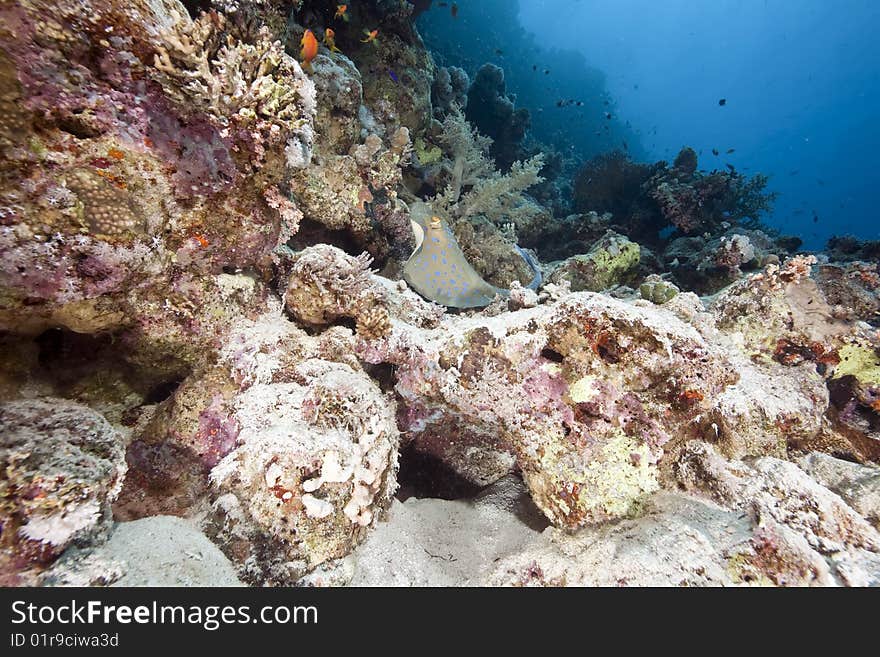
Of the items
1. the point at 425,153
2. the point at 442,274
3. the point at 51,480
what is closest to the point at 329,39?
the point at 425,153

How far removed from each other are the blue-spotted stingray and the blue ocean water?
6292cm

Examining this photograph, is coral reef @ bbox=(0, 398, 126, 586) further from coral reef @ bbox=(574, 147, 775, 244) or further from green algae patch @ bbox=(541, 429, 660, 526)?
coral reef @ bbox=(574, 147, 775, 244)

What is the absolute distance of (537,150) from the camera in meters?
16.5

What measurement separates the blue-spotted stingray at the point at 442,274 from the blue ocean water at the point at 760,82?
62.9 meters

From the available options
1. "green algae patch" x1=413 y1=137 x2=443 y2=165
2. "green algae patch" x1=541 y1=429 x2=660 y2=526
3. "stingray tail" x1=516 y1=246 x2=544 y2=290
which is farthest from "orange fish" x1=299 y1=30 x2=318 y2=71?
"green algae patch" x1=541 y1=429 x2=660 y2=526

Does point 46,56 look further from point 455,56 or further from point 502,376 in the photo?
point 455,56

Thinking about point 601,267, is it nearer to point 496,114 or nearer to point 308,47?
point 308,47

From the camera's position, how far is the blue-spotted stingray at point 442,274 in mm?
4352

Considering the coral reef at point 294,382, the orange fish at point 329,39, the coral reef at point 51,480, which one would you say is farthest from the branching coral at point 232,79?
the orange fish at point 329,39

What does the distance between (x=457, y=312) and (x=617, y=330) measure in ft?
7.78

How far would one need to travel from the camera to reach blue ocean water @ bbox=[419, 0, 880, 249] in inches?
2815

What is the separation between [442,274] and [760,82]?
12508cm

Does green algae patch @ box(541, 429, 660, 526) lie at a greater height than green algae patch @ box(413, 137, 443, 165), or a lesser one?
lesser

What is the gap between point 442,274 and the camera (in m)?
4.38
